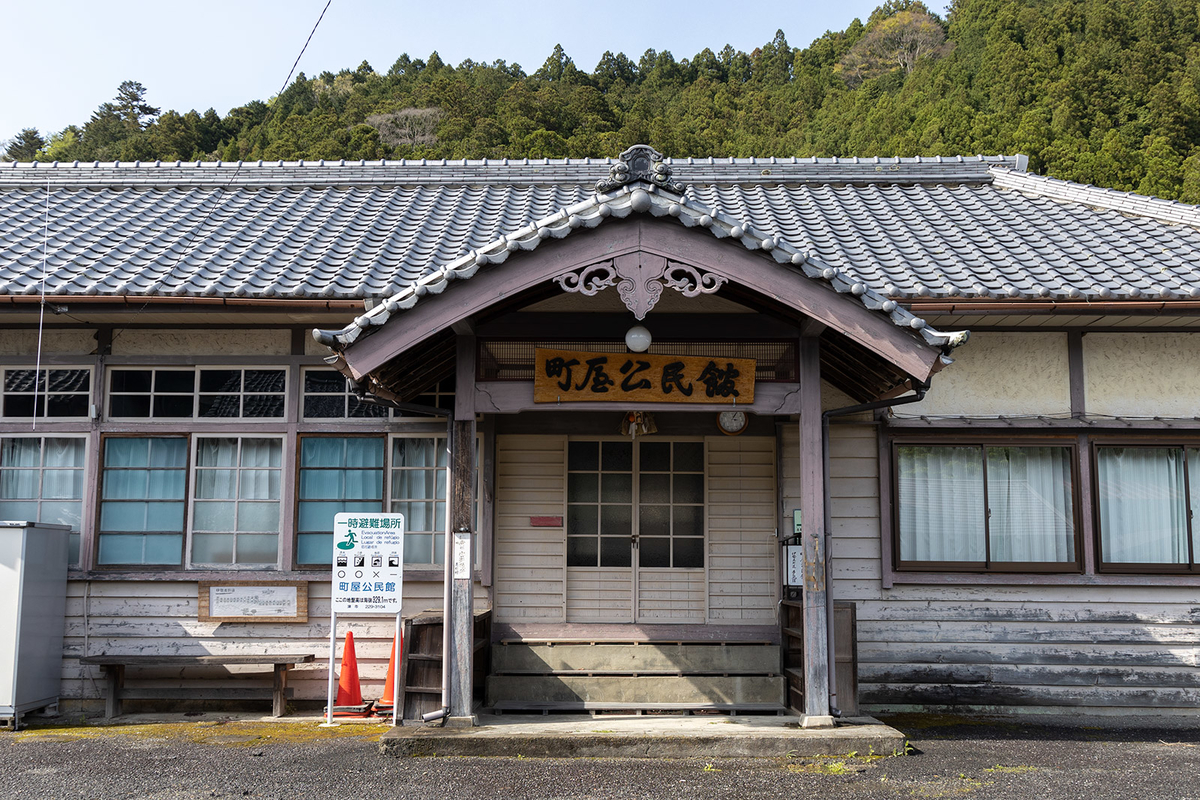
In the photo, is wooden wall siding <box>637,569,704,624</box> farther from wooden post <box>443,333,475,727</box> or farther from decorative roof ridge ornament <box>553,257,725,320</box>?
decorative roof ridge ornament <box>553,257,725,320</box>

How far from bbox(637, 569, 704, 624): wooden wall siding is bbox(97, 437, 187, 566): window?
4.23 m

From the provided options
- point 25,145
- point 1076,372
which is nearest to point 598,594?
point 1076,372

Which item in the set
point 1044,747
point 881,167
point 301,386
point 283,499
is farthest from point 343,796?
point 881,167

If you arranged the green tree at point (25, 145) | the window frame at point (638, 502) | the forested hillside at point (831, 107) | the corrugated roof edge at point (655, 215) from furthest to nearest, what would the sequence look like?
the green tree at point (25, 145) < the forested hillside at point (831, 107) < the window frame at point (638, 502) < the corrugated roof edge at point (655, 215)

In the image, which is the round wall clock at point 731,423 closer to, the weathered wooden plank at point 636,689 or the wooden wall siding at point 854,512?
the wooden wall siding at point 854,512

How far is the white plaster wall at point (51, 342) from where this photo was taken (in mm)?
8453

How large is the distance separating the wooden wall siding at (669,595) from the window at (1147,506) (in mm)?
3595

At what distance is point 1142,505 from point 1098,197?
376 cm

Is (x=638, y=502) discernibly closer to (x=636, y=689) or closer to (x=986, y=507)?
(x=636, y=689)

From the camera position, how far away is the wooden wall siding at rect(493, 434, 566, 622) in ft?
28.2

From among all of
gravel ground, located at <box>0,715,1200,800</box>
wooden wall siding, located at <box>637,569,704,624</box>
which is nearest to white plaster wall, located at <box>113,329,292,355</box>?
gravel ground, located at <box>0,715,1200,800</box>

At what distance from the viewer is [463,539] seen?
6723 mm

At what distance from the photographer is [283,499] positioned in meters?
8.29

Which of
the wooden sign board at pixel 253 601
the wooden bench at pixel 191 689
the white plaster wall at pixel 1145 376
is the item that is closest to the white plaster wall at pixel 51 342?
the wooden sign board at pixel 253 601
